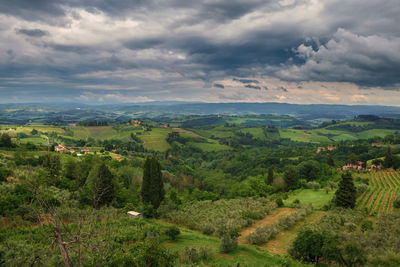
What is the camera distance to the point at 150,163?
4700cm

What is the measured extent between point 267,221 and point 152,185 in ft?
74.6

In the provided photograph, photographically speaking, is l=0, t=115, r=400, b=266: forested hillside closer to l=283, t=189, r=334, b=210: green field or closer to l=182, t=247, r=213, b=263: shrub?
l=182, t=247, r=213, b=263: shrub

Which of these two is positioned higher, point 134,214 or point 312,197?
point 134,214

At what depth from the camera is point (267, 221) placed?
134 ft

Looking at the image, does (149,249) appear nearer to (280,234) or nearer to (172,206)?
(280,234)

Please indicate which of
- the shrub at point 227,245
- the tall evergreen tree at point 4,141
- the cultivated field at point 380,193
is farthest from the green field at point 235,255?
the tall evergreen tree at point 4,141

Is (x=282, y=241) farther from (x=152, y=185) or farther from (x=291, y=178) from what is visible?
(x=291, y=178)

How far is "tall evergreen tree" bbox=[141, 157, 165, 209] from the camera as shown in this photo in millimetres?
46125

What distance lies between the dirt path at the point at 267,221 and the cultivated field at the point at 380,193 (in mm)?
14029

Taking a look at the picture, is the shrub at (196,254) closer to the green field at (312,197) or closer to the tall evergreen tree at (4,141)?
the green field at (312,197)

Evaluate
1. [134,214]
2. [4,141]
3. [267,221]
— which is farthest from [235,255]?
[4,141]

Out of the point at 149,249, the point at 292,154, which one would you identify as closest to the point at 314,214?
the point at 149,249

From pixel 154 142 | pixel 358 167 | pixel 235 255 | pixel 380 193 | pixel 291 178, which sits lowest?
pixel 154 142

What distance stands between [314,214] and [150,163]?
32854 mm
